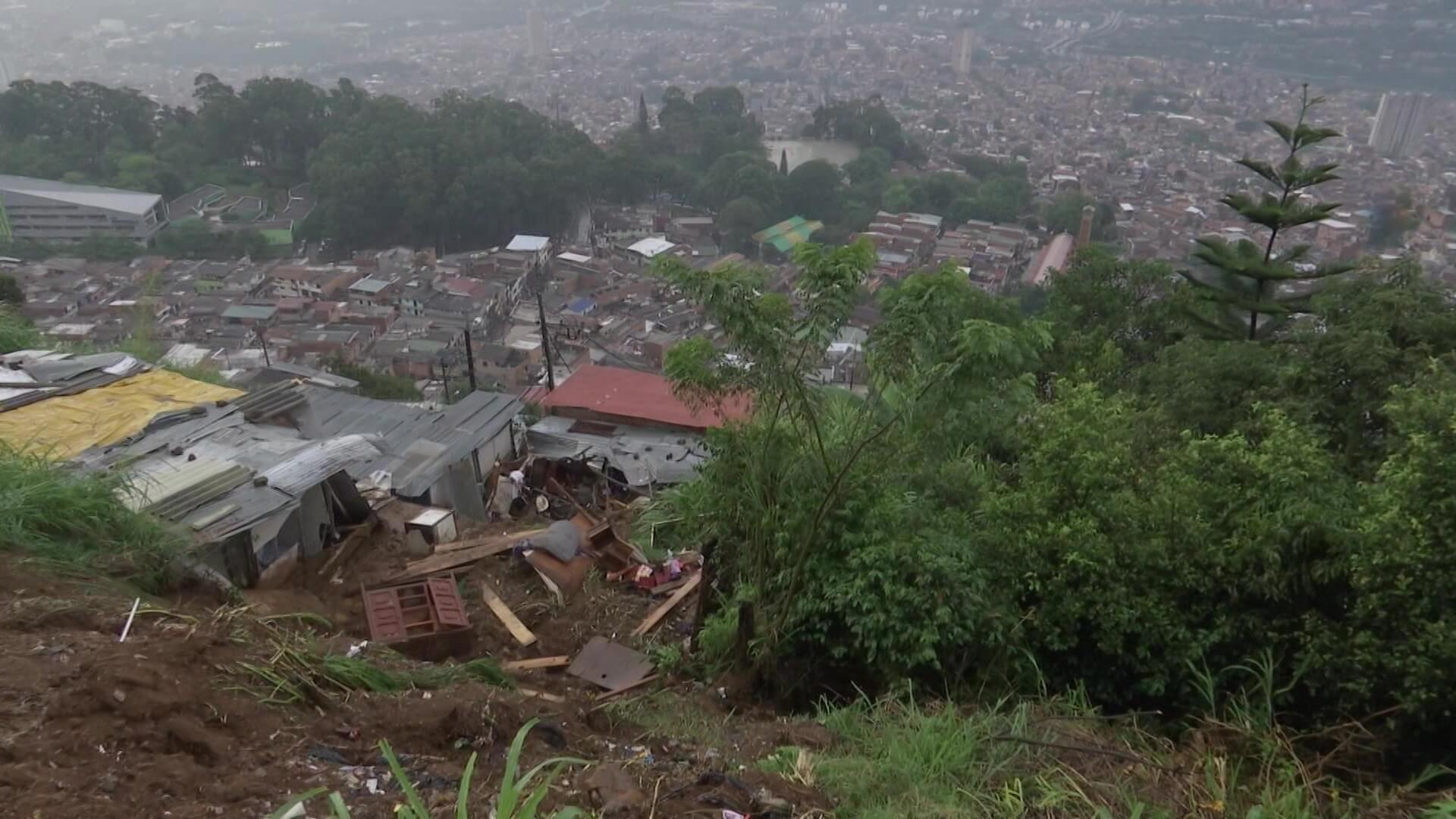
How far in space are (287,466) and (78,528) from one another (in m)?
1.26

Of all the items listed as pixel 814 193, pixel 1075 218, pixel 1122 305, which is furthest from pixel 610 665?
pixel 1075 218

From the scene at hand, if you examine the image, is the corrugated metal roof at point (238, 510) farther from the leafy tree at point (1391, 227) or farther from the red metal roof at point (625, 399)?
the leafy tree at point (1391, 227)

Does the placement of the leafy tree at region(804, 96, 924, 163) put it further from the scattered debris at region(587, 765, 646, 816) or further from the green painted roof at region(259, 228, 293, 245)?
the scattered debris at region(587, 765, 646, 816)

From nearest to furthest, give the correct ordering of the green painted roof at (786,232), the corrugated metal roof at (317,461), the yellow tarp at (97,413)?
the corrugated metal roof at (317,461) < the yellow tarp at (97,413) < the green painted roof at (786,232)

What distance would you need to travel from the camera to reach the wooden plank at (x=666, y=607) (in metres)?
5.48

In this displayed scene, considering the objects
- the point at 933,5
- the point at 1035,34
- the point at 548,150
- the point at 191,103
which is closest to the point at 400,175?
the point at 548,150

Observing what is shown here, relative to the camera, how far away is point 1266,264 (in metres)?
9.88

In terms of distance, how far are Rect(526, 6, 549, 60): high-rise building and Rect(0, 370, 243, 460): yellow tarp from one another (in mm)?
63508

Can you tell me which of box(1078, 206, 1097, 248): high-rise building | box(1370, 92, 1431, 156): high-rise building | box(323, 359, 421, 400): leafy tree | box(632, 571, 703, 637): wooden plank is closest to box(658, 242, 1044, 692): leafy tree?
box(632, 571, 703, 637): wooden plank

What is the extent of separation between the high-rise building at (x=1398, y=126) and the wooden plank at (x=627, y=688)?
4636 cm

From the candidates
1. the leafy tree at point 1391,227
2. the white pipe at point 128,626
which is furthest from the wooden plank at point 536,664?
the leafy tree at point 1391,227

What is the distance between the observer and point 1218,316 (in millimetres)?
10156

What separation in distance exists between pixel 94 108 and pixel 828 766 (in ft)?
127

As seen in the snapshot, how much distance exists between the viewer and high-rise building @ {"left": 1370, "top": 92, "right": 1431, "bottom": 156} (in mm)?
39156
